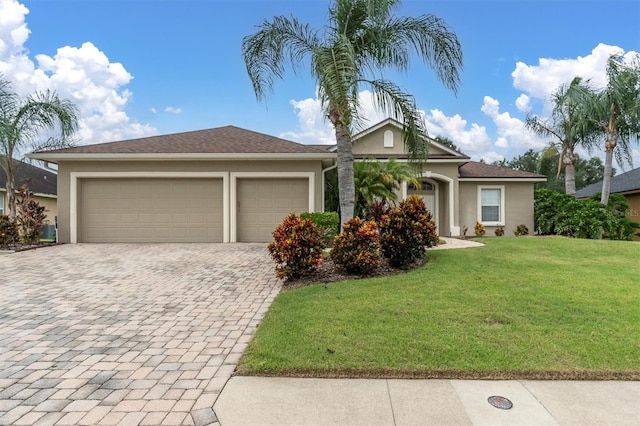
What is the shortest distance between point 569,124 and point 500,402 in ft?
56.8

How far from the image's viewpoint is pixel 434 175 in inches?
579

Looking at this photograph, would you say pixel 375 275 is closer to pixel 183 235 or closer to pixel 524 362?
pixel 524 362

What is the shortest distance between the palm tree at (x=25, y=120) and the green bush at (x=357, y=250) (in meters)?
11.9

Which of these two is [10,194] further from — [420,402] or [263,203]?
[420,402]

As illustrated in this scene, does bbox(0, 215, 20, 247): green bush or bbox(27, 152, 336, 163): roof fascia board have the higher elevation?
bbox(27, 152, 336, 163): roof fascia board

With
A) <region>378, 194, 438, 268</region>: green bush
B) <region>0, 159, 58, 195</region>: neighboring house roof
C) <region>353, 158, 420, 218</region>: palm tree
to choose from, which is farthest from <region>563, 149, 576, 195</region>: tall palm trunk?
<region>0, 159, 58, 195</region>: neighboring house roof

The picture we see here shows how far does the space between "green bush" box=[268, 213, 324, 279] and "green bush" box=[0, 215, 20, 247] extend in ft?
32.3

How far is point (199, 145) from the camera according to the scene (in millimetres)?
12539

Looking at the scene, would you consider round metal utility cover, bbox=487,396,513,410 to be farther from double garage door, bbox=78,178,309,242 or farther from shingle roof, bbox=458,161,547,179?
shingle roof, bbox=458,161,547,179

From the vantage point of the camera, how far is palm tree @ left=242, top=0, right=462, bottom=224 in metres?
7.62

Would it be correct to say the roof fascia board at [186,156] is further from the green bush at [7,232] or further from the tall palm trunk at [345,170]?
the tall palm trunk at [345,170]

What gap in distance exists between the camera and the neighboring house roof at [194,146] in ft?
38.4

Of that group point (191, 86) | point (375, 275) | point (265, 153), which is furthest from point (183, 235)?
point (375, 275)

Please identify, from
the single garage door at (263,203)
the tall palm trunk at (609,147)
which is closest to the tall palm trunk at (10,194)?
the single garage door at (263,203)
